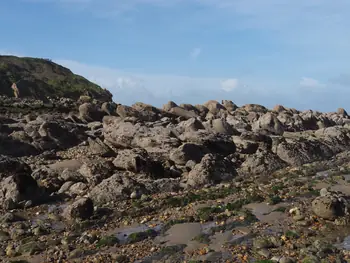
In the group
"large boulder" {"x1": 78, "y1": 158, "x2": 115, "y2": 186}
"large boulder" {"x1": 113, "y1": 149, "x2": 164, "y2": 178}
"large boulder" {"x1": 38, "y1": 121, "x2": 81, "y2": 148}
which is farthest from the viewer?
"large boulder" {"x1": 38, "y1": 121, "x2": 81, "y2": 148}

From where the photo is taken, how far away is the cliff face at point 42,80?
282 ft

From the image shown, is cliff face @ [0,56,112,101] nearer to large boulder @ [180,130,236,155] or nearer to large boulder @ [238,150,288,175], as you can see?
large boulder @ [180,130,236,155]

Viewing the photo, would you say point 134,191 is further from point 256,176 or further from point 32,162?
point 32,162

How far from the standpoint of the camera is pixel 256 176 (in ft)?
122

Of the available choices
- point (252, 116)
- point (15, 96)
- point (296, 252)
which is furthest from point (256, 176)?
point (15, 96)

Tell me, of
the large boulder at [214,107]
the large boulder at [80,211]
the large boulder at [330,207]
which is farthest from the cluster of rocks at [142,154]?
the large boulder at [214,107]

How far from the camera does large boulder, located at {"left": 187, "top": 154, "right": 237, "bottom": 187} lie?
34281mm

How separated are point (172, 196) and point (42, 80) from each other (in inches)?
2950

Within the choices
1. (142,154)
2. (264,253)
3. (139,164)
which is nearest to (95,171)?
(139,164)

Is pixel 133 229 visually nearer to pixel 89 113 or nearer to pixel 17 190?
pixel 17 190

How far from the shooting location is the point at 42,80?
9675 centimetres

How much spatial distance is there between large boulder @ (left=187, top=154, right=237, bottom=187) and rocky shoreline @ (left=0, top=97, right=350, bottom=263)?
0.39 ft

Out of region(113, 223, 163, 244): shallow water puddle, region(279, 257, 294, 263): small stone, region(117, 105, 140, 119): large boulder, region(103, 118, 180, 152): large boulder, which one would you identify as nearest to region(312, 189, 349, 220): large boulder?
region(279, 257, 294, 263): small stone

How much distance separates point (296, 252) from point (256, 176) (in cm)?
1793
